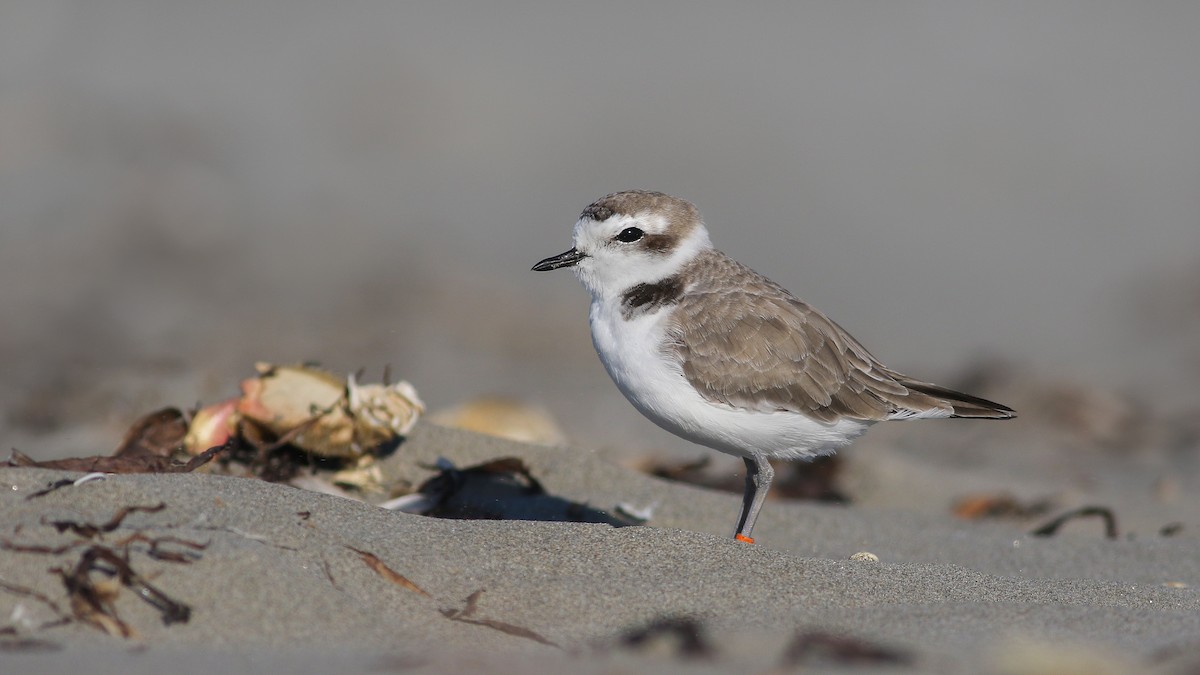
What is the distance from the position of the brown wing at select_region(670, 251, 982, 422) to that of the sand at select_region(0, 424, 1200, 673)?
41.8 inches

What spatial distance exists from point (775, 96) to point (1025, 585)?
1199cm

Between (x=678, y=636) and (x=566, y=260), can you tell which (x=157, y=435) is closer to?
(x=566, y=260)

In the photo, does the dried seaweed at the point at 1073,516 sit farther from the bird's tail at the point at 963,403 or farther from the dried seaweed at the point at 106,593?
the dried seaweed at the point at 106,593

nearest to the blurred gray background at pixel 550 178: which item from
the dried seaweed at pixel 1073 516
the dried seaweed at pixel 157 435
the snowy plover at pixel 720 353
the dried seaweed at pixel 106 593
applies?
the dried seaweed at pixel 157 435

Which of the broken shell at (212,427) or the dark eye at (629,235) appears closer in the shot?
the broken shell at (212,427)

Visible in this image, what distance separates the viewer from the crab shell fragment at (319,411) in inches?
187

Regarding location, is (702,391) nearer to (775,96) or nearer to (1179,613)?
(1179,613)

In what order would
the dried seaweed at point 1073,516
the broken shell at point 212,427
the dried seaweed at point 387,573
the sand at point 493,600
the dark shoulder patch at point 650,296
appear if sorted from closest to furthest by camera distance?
1. the sand at point 493,600
2. the dried seaweed at point 387,573
3. the broken shell at point 212,427
4. the dark shoulder patch at point 650,296
5. the dried seaweed at point 1073,516

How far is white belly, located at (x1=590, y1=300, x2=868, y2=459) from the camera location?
15.2 ft

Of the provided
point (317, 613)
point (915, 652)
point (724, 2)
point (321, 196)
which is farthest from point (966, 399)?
point (724, 2)

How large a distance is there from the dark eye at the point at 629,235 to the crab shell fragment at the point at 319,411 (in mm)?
1084

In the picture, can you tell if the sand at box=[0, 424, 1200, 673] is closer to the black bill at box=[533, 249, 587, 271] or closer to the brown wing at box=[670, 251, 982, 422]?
the brown wing at box=[670, 251, 982, 422]

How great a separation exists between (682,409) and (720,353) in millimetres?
264

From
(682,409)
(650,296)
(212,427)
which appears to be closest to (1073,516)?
(682,409)
